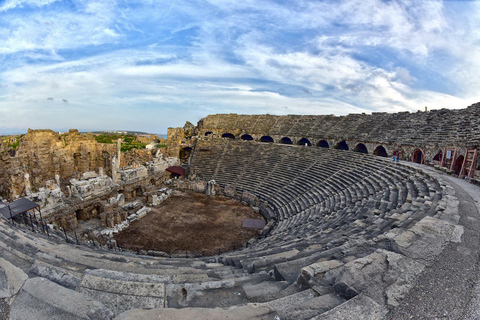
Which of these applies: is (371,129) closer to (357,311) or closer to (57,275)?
(357,311)

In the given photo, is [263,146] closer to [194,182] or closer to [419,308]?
[194,182]

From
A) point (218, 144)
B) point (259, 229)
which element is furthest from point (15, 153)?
point (259, 229)

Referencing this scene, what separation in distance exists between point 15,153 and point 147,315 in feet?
81.8

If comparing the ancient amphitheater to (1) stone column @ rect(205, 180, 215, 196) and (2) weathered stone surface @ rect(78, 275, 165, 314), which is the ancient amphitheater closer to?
(2) weathered stone surface @ rect(78, 275, 165, 314)

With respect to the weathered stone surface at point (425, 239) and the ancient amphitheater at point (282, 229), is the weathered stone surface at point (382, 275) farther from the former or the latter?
the weathered stone surface at point (425, 239)

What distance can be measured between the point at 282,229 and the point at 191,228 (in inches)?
232

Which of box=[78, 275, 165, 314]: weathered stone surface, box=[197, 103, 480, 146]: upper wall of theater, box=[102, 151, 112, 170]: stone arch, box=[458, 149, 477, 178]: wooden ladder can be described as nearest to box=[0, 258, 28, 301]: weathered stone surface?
box=[78, 275, 165, 314]: weathered stone surface

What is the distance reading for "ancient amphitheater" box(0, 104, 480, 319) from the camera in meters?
3.36

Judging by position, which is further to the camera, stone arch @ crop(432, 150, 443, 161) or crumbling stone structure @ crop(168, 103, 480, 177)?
crumbling stone structure @ crop(168, 103, 480, 177)

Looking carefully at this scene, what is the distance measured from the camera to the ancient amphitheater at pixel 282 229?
3355 millimetres

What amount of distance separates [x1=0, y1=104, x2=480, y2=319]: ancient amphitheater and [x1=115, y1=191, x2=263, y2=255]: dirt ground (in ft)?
3.63

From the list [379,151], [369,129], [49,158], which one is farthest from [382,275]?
[49,158]

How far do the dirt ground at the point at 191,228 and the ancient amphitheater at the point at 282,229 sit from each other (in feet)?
3.63

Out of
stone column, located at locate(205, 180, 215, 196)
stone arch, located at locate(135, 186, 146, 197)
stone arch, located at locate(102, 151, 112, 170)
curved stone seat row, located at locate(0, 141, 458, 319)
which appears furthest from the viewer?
stone arch, located at locate(102, 151, 112, 170)
